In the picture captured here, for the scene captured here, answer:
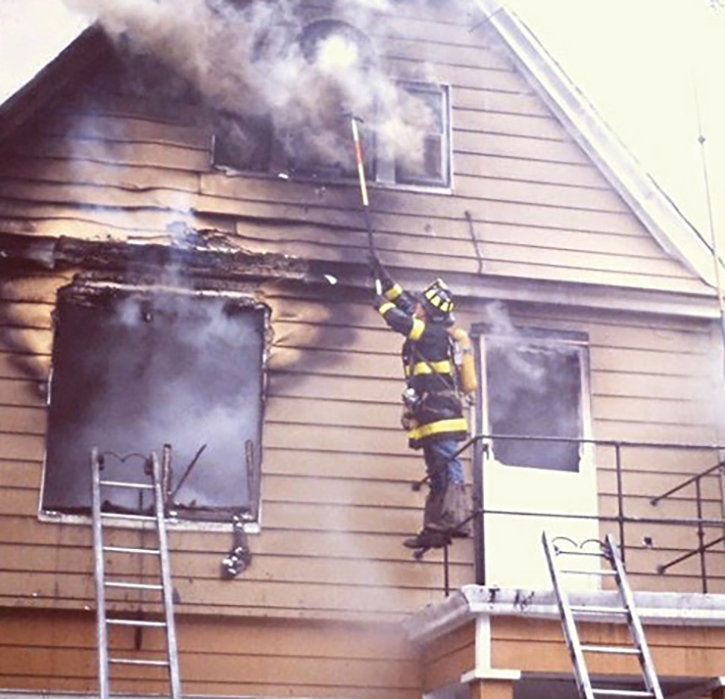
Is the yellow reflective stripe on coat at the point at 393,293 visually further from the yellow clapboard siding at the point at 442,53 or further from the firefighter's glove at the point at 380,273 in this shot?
the yellow clapboard siding at the point at 442,53

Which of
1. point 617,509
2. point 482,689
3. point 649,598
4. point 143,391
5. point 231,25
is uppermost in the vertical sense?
point 231,25

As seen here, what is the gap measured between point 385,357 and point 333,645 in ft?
7.25

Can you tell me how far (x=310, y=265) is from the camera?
33.4 feet

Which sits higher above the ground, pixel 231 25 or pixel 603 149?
pixel 231 25

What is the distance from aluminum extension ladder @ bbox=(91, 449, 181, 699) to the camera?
7285 mm

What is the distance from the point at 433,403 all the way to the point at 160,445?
2057mm

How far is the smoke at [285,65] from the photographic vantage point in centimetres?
1046

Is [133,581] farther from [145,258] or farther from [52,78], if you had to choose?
[52,78]

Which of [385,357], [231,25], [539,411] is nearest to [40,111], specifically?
[231,25]

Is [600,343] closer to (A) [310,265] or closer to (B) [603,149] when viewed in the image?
(B) [603,149]

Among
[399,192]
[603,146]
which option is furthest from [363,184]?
[603,146]

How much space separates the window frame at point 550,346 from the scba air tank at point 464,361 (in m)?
0.83

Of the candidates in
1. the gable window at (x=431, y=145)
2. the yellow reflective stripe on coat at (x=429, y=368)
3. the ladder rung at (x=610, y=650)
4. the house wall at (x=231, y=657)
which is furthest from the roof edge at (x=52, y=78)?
the ladder rung at (x=610, y=650)

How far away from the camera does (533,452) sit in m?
10.4
